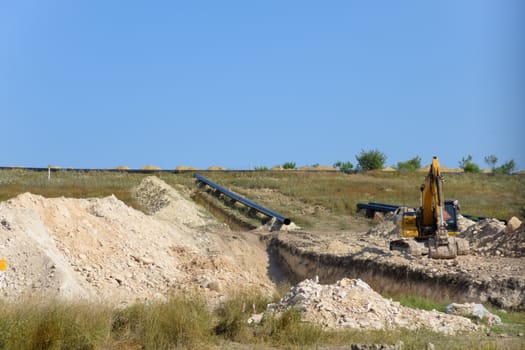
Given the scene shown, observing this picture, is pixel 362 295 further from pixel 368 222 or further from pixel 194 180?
pixel 194 180

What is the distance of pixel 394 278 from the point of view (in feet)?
72.5

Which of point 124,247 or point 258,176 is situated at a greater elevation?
point 258,176

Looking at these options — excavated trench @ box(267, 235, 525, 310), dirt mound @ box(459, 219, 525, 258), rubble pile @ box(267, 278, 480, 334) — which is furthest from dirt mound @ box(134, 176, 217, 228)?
rubble pile @ box(267, 278, 480, 334)

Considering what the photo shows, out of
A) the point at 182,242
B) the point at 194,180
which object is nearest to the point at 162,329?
the point at 182,242

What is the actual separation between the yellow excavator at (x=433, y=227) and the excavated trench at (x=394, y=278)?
129 cm

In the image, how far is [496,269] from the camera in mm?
20047

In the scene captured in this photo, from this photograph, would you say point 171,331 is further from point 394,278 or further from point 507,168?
point 507,168

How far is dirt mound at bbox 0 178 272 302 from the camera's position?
18.2 meters

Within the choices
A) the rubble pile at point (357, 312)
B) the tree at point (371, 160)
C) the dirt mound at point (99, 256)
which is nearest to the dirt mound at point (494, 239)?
the dirt mound at point (99, 256)

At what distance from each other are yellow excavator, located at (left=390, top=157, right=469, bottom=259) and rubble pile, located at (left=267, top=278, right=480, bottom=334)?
7798 mm

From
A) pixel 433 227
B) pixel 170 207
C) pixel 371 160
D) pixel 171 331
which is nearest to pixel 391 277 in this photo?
pixel 433 227

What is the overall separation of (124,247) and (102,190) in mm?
17822

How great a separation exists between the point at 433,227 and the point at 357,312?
33.4 ft

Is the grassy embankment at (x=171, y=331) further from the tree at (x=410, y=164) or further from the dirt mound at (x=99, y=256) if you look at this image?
the tree at (x=410, y=164)
